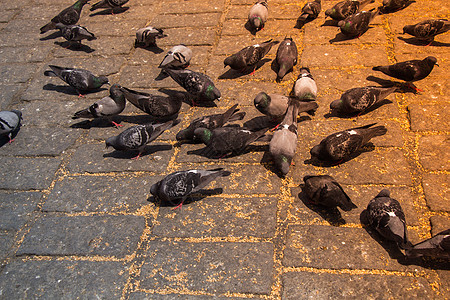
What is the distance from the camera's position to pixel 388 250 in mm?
3754

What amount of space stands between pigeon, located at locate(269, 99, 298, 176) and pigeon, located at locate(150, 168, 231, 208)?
2.29 feet

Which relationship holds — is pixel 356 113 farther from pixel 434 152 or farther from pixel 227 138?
pixel 227 138

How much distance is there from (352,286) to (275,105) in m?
2.64

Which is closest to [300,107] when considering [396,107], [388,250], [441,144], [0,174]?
[396,107]

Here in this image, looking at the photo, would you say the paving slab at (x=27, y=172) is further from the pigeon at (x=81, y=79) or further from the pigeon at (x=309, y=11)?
the pigeon at (x=309, y=11)

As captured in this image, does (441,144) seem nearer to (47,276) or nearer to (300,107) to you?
(300,107)

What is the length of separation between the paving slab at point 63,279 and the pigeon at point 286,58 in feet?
12.7

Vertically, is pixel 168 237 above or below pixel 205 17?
below

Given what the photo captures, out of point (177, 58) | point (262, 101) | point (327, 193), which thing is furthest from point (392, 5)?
point (327, 193)

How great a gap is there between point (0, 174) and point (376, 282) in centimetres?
497

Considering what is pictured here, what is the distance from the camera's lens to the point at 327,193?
3.99 metres

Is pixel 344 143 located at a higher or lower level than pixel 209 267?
higher

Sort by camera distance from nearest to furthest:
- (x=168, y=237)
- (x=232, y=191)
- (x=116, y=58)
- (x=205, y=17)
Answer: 1. (x=168, y=237)
2. (x=232, y=191)
3. (x=116, y=58)
4. (x=205, y=17)

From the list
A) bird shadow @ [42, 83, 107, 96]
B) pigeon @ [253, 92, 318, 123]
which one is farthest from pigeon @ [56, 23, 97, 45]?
pigeon @ [253, 92, 318, 123]
